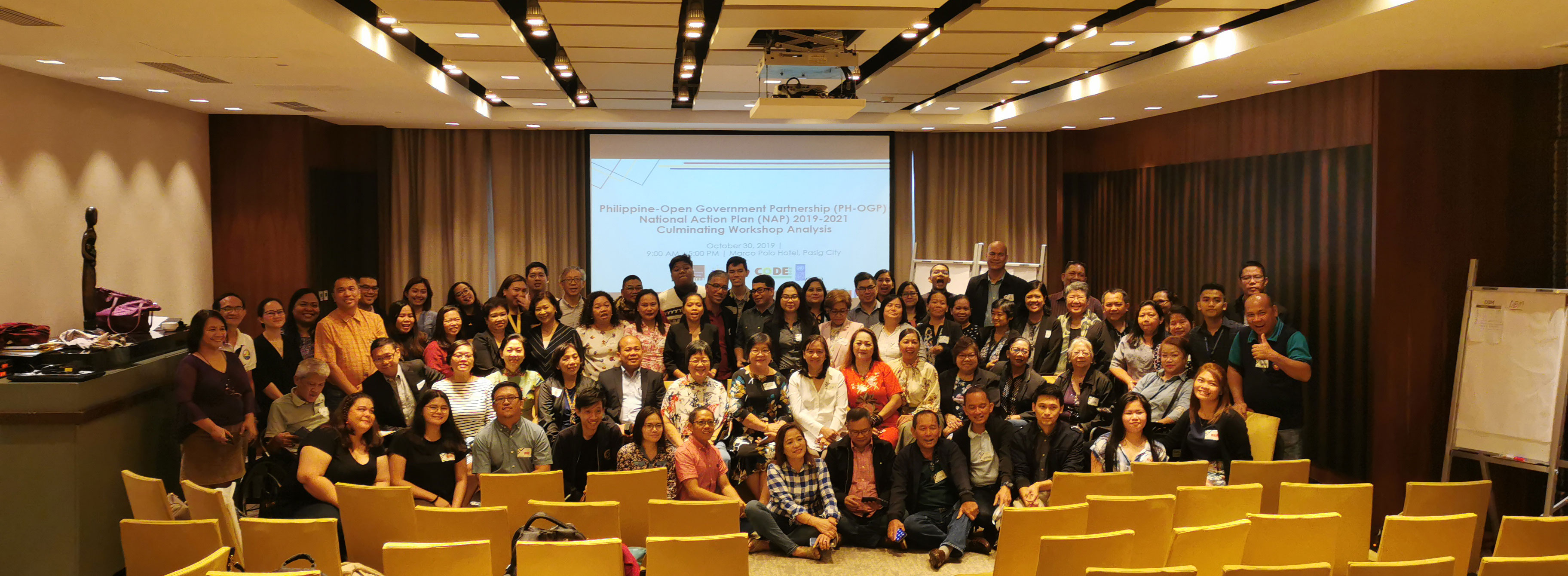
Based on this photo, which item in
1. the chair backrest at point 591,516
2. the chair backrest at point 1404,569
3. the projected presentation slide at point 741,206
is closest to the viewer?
the chair backrest at point 1404,569

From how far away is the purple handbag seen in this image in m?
6.06

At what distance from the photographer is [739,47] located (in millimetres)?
6680

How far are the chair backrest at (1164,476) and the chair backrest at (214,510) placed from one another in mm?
4059

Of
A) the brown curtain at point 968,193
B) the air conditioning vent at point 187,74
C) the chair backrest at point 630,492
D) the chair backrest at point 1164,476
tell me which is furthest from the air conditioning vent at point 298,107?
the chair backrest at point 1164,476

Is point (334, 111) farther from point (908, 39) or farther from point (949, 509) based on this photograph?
point (949, 509)

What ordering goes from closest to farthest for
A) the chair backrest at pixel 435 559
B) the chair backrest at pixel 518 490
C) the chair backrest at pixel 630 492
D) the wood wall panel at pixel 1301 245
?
1. the chair backrest at pixel 435 559
2. the chair backrest at pixel 518 490
3. the chair backrest at pixel 630 492
4. the wood wall panel at pixel 1301 245

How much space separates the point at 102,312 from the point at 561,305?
120 inches

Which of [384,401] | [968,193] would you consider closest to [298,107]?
[384,401]

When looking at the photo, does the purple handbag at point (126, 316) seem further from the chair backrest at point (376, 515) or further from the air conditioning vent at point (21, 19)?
the chair backrest at point (376, 515)

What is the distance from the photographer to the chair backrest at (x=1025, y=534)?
443cm

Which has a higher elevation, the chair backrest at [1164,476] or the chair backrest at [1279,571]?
the chair backrest at [1279,571]

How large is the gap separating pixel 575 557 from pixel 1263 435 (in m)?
4.35

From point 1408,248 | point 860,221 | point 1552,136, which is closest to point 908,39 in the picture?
point 1408,248

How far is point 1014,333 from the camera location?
7461mm
